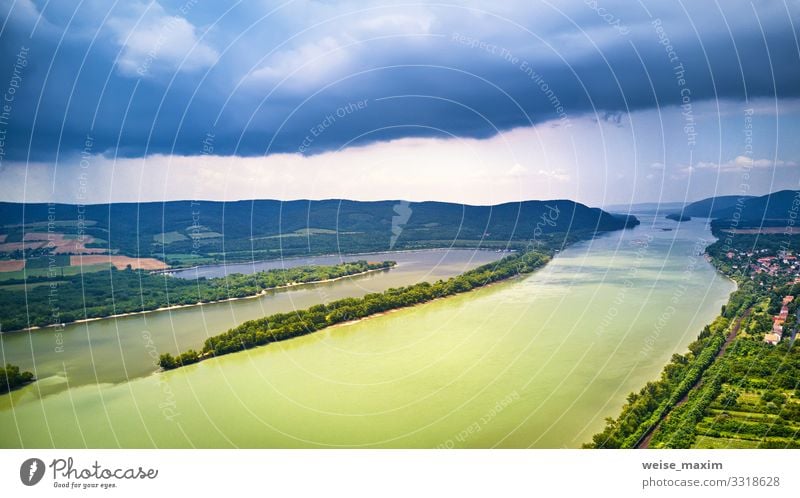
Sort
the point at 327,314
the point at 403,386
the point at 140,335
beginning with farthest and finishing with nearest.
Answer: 1. the point at 327,314
2. the point at 140,335
3. the point at 403,386

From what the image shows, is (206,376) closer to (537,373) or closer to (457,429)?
(457,429)

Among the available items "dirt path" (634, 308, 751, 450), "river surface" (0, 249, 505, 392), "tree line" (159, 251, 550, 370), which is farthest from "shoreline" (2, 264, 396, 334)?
"dirt path" (634, 308, 751, 450)

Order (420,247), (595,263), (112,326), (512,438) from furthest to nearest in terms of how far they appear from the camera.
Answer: (420,247) < (595,263) < (112,326) < (512,438)

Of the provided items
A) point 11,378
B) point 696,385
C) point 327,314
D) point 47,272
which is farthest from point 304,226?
point 696,385

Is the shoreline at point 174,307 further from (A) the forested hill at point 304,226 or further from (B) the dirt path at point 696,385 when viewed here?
(B) the dirt path at point 696,385

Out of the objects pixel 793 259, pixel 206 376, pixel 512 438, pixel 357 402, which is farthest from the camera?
pixel 793 259

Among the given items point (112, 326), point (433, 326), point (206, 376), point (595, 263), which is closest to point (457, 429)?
point (206, 376)

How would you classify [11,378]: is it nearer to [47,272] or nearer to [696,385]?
[47,272]
